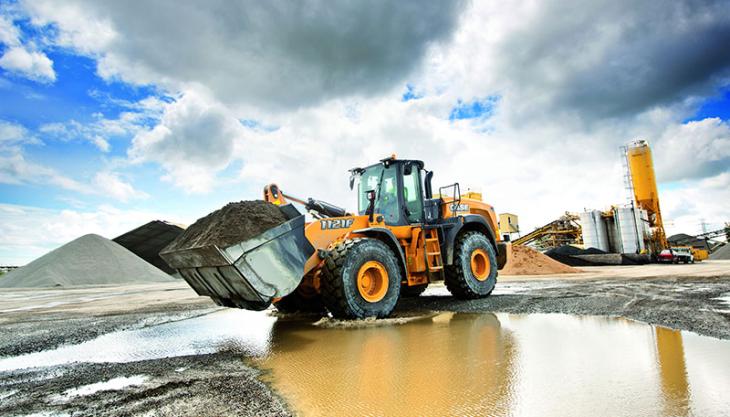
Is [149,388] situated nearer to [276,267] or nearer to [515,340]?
[276,267]

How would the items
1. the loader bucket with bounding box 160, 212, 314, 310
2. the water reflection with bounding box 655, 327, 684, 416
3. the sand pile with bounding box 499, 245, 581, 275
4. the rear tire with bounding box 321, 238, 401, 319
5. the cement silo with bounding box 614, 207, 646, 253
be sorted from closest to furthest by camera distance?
the water reflection with bounding box 655, 327, 684, 416, the loader bucket with bounding box 160, 212, 314, 310, the rear tire with bounding box 321, 238, 401, 319, the sand pile with bounding box 499, 245, 581, 275, the cement silo with bounding box 614, 207, 646, 253

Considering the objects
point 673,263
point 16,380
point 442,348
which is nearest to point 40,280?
point 16,380

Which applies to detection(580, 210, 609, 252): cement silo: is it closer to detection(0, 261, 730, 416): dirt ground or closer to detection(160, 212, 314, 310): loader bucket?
detection(0, 261, 730, 416): dirt ground

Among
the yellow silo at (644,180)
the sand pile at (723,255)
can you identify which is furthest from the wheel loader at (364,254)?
the sand pile at (723,255)

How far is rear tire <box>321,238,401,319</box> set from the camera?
5.16 m

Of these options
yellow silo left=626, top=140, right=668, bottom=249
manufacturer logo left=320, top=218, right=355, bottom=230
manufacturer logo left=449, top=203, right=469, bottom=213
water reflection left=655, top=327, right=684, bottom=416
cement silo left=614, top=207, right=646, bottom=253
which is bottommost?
water reflection left=655, top=327, right=684, bottom=416

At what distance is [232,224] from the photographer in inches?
186

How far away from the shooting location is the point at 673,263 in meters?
26.9

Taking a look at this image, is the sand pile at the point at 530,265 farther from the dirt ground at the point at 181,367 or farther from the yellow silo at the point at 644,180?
the yellow silo at the point at 644,180

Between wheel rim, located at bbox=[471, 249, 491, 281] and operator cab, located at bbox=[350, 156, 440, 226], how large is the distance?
43.8 inches

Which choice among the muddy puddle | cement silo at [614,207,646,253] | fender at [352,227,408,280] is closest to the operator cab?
fender at [352,227,408,280]

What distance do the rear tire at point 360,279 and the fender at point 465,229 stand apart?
149 cm

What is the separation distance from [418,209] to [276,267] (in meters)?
3.00

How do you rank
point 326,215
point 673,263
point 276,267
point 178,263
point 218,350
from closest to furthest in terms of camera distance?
point 218,350, point 276,267, point 178,263, point 326,215, point 673,263
